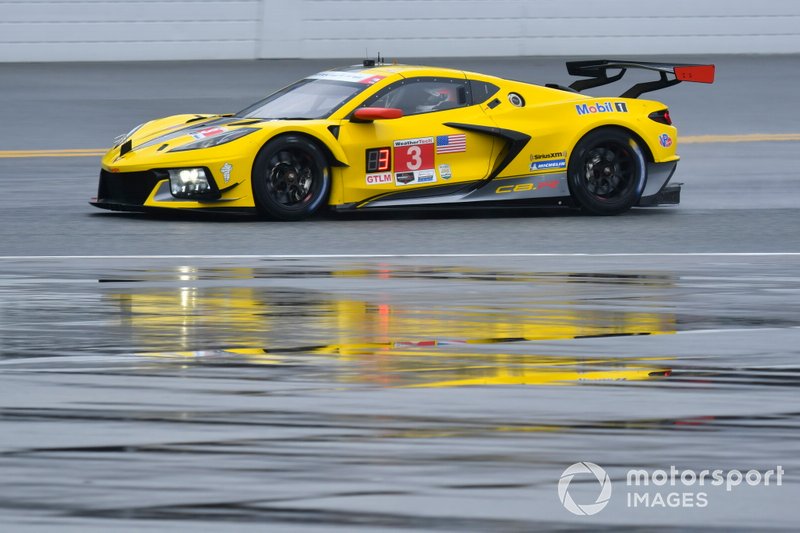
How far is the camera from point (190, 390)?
6.00 metres

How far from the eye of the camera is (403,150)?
38.4 ft

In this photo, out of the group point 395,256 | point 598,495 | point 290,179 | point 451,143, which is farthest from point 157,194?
point 598,495

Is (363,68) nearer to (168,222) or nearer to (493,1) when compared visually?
(168,222)

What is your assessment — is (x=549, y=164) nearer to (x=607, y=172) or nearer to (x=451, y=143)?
(x=607, y=172)

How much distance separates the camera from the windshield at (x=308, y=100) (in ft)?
38.8

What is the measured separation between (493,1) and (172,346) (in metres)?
18.2

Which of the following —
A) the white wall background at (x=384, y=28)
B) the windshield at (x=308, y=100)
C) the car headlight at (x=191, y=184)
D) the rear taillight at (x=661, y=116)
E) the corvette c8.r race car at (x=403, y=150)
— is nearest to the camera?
the car headlight at (x=191, y=184)

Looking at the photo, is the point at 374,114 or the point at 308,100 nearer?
the point at 374,114

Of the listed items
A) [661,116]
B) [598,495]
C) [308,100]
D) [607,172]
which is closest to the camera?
[598,495]

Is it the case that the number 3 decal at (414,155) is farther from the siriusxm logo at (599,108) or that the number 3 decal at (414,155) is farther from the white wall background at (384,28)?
the white wall background at (384,28)

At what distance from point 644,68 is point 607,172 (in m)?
0.85

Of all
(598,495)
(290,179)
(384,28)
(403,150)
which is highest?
(384,28)

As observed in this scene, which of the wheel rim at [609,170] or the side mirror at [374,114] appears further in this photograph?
the wheel rim at [609,170]

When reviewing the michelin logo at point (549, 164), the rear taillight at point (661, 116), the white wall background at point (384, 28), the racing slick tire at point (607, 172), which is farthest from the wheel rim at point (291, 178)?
the white wall background at point (384, 28)
